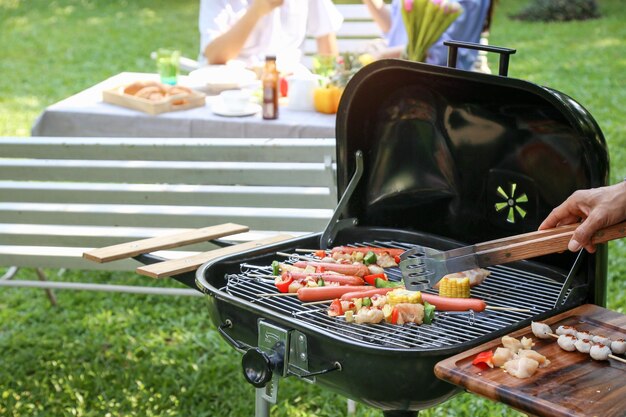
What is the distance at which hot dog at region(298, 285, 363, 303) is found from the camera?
2375 mm

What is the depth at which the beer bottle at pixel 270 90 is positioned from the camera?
4.28m

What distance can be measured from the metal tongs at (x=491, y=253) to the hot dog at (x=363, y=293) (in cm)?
8

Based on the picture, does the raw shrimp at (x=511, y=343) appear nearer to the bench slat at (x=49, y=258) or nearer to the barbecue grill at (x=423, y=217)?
the barbecue grill at (x=423, y=217)

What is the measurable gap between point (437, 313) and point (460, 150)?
573 mm

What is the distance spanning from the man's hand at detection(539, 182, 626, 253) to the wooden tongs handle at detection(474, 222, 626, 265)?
21 millimetres

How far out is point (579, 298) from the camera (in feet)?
7.61

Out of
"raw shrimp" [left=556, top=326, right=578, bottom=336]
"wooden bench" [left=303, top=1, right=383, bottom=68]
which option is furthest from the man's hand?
"wooden bench" [left=303, top=1, right=383, bottom=68]

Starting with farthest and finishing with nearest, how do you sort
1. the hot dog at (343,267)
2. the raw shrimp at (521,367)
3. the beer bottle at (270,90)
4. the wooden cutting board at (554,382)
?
1. the beer bottle at (270,90)
2. the hot dog at (343,267)
3. the raw shrimp at (521,367)
4. the wooden cutting board at (554,382)

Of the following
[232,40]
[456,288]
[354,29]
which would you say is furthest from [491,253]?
[354,29]

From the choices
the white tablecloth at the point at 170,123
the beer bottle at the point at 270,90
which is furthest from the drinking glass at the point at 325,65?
the beer bottle at the point at 270,90

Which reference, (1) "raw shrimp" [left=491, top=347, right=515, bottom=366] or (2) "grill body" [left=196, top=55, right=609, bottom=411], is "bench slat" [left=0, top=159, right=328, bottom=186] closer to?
(2) "grill body" [left=196, top=55, right=609, bottom=411]

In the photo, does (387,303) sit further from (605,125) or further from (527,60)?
(527,60)

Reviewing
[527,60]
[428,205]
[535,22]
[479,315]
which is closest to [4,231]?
[428,205]

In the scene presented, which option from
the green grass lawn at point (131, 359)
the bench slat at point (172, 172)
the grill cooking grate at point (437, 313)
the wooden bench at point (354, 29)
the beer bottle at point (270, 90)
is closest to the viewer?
the grill cooking grate at point (437, 313)
